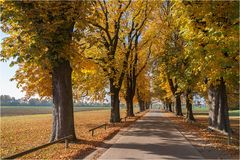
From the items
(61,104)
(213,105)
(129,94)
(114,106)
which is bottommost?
(114,106)

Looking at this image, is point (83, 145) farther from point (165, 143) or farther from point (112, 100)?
point (112, 100)

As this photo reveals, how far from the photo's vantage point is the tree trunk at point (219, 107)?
19.1m

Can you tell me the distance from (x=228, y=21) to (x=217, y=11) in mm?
681

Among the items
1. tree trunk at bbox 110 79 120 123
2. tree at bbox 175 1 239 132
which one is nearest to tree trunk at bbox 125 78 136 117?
tree trunk at bbox 110 79 120 123

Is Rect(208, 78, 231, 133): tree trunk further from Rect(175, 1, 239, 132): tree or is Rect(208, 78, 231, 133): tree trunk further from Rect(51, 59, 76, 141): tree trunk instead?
Rect(51, 59, 76, 141): tree trunk

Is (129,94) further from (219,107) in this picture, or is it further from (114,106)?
(219,107)

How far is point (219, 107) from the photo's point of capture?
862 inches

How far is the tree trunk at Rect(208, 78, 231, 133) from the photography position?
19.1 metres

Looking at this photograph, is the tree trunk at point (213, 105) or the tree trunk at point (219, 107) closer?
the tree trunk at point (219, 107)

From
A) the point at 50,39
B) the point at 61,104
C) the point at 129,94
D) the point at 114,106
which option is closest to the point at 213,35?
the point at 50,39

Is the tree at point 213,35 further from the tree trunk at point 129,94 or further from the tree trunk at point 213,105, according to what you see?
the tree trunk at point 129,94

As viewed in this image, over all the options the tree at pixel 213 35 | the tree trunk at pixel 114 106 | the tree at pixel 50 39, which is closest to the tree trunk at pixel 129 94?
the tree trunk at pixel 114 106

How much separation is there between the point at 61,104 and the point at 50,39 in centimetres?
356

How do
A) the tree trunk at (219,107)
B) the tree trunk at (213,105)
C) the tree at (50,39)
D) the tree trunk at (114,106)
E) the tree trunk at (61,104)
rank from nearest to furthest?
the tree at (50,39) < the tree trunk at (61,104) < the tree trunk at (219,107) < the tree trunk at (213,105) < the tree trunk at (114,106)
